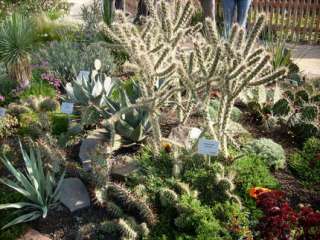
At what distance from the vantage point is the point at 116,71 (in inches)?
265

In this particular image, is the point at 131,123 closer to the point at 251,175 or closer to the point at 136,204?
the point at 136,204

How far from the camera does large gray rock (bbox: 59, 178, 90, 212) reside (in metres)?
3.65

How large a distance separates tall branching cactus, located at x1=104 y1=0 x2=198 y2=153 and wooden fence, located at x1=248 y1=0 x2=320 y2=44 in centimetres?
662

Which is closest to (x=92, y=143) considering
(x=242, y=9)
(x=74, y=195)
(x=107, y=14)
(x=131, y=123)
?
(x=131, y=123)

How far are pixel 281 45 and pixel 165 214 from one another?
3.95m

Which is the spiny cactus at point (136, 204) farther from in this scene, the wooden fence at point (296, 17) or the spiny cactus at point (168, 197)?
the wooden fence at point (296, 17)

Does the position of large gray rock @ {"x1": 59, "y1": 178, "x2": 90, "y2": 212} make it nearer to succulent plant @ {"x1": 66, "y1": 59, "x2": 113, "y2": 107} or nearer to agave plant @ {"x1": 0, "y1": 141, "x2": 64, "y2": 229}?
agave plant @ {"x1": 0, "y1": 141, "x2": 64, "y2": 229}

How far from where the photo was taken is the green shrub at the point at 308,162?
3.94 m

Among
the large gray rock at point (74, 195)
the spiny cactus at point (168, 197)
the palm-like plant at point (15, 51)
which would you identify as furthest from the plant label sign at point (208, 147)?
the palm-like plant at point (15, 51)

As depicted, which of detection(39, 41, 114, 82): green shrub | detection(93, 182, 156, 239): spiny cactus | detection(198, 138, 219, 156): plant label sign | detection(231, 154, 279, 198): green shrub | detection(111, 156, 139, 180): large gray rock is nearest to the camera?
detection(93, 182, 156, 239): spiny cactus

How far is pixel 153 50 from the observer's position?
367 cm

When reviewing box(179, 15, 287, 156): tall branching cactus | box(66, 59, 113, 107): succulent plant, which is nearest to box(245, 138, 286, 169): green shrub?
box(179, 15, 287, 156): tall branching cactus

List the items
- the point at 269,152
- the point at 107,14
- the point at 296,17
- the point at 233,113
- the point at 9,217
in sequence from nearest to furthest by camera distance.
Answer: the point at 9,217
the point at 269,152
the point at 233,113
the point at 107,14
the point at 296,17

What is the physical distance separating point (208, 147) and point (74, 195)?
1.27 m
